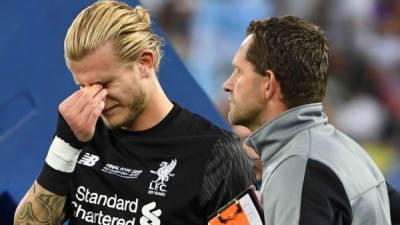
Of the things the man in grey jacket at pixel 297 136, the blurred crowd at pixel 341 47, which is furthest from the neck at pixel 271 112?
the blurred crowd at pixel 341 47

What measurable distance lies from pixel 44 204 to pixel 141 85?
1.28 feet

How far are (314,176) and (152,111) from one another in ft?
2.28

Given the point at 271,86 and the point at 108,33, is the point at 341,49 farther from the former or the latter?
the point at 271,86

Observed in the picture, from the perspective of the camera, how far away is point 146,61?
2695 mm

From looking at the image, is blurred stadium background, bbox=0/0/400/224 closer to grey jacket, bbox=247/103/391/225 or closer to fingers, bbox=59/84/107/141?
fingers, bbox=59/84/107/141

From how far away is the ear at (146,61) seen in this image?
2.68 meters

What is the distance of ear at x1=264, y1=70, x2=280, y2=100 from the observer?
7.41 ft

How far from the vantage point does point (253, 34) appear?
237 centimetres

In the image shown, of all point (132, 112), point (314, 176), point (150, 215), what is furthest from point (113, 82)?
point (314, 176)

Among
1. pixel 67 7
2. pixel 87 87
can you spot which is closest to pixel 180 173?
pixel 87 87

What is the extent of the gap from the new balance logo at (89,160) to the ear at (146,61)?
0.26 m

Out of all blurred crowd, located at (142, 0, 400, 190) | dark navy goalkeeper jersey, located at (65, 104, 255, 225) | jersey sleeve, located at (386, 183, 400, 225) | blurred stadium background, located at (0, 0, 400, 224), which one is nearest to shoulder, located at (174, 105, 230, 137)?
dark navy goalkeeper jersey, located at (65, 104, 255, 225)

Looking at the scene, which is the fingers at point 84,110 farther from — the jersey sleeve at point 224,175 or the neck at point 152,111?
the jersey sleeve at point 224,175

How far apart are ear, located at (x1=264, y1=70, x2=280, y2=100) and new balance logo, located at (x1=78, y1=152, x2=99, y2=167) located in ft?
2.07
